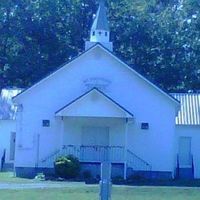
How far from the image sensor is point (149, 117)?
3828 cm

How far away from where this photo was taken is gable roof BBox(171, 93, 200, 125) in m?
42.8

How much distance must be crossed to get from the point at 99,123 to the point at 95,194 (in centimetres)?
1351

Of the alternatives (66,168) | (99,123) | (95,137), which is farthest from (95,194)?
(95,137)

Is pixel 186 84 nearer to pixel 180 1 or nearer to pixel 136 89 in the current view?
pixel 180 1

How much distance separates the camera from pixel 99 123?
1516 inches

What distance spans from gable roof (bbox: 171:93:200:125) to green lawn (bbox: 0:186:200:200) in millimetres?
14746

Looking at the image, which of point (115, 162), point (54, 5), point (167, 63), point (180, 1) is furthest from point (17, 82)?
point (115, 162)

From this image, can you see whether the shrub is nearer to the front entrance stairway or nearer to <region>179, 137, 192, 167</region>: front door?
the front entrance stairway

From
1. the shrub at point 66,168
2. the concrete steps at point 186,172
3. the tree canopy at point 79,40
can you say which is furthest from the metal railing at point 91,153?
the tree canopy at point 79,40

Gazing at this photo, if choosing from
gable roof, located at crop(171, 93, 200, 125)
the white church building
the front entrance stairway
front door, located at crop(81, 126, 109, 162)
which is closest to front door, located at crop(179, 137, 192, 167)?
gable roof, located at crop(171, 93, 200, 125)

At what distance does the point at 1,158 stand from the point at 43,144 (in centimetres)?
763

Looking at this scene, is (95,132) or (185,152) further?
(185,152)

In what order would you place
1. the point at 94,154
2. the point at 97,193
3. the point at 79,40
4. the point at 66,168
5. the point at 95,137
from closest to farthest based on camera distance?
the point at 97,193
the point at 66,168
the point at 94,154
the point at 95,137
the point at 79,40

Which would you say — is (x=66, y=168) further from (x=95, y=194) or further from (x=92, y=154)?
(x=95, y=194)
